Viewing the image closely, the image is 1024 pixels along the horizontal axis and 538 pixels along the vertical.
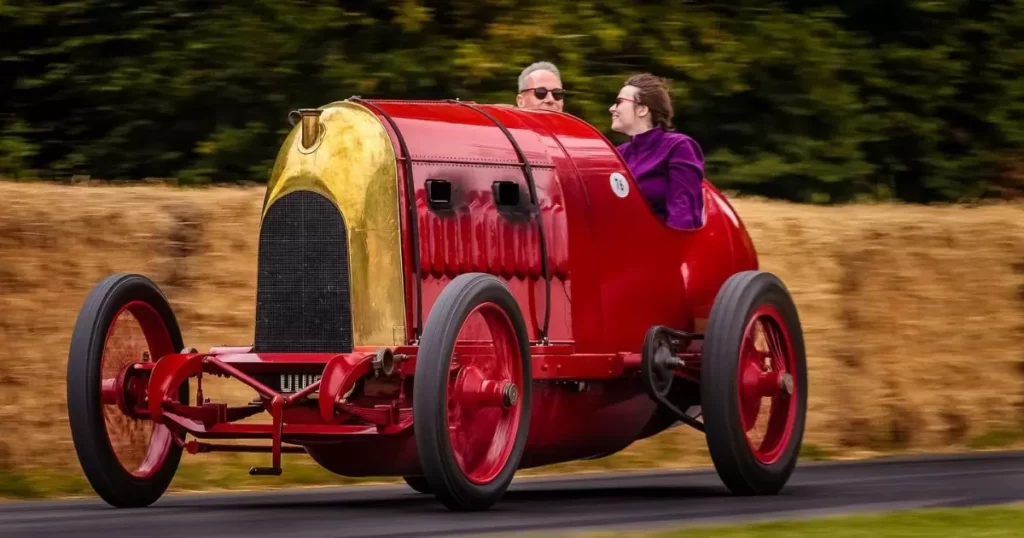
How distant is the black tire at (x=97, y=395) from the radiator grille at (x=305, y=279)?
46cm

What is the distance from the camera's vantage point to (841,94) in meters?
17.0

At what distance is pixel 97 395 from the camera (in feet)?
25.6

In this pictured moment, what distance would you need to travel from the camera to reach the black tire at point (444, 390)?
7320 millimetres

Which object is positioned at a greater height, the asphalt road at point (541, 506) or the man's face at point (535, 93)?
the man's face at point (535, 93)

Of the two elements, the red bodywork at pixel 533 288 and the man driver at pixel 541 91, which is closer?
the red bodywork at pixel 533 288

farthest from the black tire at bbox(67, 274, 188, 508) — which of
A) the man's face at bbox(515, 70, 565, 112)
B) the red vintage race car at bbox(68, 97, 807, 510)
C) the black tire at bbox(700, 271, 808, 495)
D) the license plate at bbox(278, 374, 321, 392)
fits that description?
the man's face at bbox(515, 70, 565, 112)

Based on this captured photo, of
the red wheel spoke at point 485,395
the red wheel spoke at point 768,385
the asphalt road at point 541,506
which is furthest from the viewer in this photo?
the red wheel spoke at point 768,385

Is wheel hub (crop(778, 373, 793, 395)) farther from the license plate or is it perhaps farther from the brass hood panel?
the license plate

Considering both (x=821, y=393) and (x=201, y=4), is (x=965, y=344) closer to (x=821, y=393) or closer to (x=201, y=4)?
(x=821, y=393)

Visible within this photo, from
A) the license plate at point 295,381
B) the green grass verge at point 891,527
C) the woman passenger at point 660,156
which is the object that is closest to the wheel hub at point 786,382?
the woman passenger at point 660,156

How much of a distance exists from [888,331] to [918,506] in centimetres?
464

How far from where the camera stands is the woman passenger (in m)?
9.19

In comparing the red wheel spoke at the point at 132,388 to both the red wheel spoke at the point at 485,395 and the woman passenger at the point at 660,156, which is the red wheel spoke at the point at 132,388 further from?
the woman passenger at the point at 660,156

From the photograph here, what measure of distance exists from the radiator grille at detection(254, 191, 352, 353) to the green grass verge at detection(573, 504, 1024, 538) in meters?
1.64
